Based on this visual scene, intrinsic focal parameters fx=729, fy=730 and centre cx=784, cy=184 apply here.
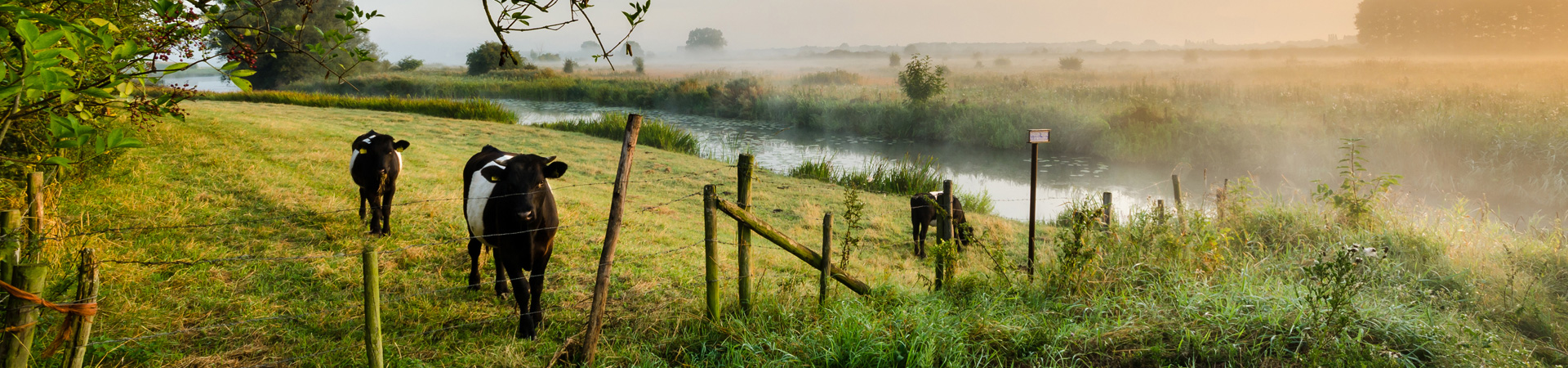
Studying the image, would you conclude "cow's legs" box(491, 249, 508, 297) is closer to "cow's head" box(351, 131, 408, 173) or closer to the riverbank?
"cow's head" box(351, 131, 408, 173)

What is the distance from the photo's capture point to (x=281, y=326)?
4316mm

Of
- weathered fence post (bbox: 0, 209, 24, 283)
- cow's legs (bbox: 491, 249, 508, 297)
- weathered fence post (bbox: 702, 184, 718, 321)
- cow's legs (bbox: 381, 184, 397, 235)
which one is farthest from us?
cow's legs (bbox: 381, 184, 397, 235)

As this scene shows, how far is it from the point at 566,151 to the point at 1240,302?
1260 cm

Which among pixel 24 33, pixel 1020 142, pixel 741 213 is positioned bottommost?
pixel 1020 142

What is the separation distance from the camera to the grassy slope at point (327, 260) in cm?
410

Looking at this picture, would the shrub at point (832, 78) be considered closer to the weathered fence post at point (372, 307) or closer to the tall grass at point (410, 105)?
the tall grass at point (410, 105)

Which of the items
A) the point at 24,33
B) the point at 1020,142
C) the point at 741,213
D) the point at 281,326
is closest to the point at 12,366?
the point at 24,33

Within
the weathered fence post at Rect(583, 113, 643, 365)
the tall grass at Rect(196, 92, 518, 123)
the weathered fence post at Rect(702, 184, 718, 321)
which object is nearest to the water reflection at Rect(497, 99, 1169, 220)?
the tall grass at Rect(196, 92, 518, 123)

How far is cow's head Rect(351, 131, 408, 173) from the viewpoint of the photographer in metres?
6.68

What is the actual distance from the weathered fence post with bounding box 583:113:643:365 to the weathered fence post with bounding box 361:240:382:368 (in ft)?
3.18

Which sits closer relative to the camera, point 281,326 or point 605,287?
point 605,287

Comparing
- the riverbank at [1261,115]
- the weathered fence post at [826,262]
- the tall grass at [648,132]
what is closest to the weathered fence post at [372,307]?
the weathered fence post at [826,262]

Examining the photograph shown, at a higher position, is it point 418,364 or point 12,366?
point 12,366

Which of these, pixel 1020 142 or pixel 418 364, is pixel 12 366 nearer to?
pixel 418 364
